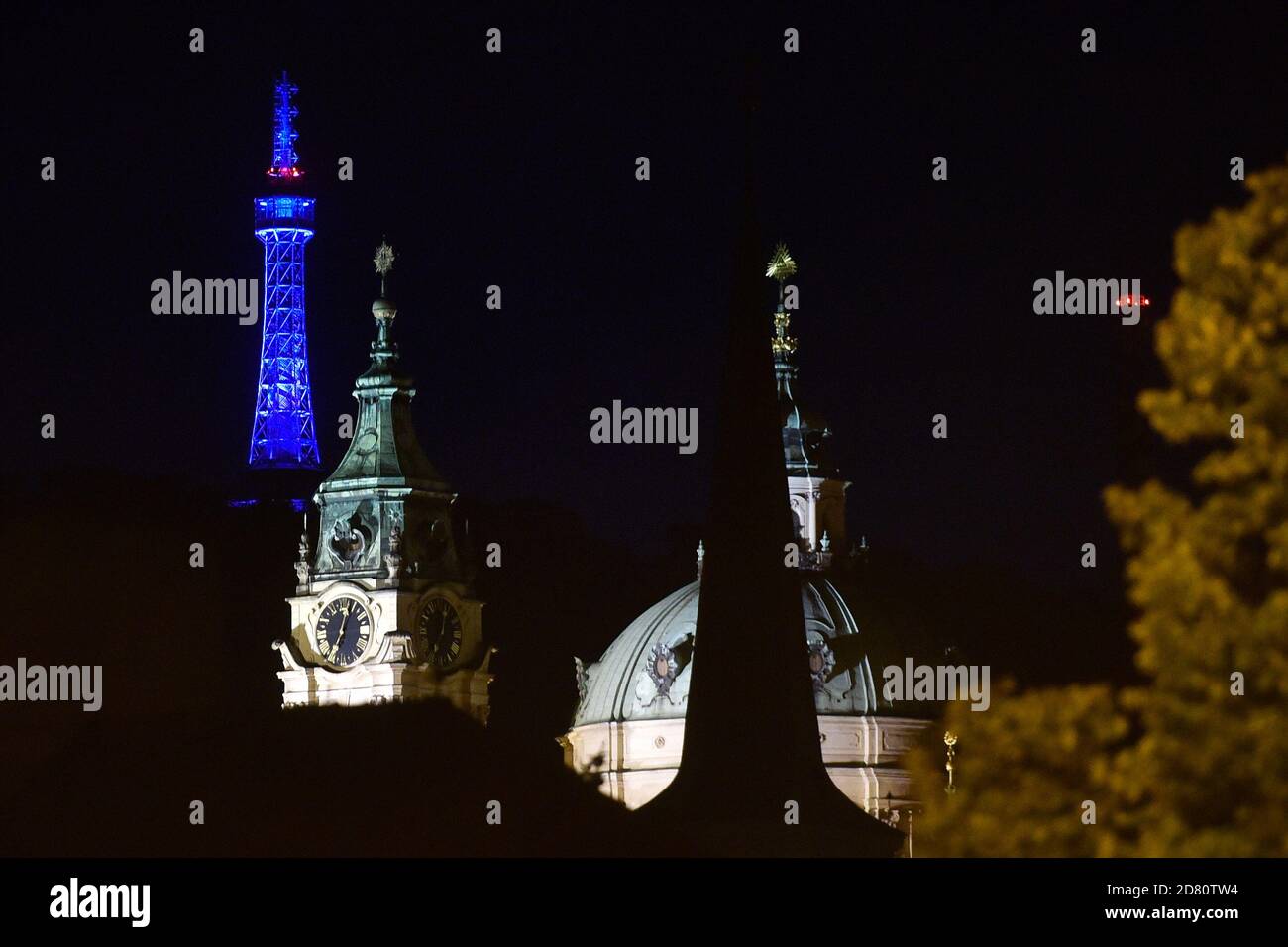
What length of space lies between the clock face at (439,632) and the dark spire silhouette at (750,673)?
3010 inches

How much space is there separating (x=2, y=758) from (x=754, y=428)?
79.3ft

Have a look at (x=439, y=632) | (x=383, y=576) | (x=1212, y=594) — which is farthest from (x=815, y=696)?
(x=1212, y=594)

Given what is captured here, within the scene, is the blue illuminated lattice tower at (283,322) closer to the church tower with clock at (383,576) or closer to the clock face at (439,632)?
the church tower with clock at (383,576)

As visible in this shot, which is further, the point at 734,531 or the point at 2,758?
the point at 2,758

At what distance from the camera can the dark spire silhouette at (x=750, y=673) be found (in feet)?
212

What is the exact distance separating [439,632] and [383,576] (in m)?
3.25

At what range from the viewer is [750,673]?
214 ft

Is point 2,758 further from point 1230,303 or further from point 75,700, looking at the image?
point 1230,303

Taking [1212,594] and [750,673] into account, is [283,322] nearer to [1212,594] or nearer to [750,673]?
[750,673]

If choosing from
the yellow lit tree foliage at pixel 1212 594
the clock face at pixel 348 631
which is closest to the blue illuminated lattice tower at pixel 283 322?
the clock face at pixel 348 631

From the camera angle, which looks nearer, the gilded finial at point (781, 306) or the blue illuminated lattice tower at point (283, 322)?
the blue illuminated lattice tower at point (283, 322)
